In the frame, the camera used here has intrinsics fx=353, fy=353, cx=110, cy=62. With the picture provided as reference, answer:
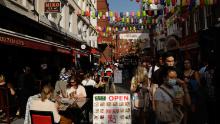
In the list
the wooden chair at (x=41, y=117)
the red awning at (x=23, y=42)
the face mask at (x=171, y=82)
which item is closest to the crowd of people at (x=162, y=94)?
the face mask at (x=171, y=82)

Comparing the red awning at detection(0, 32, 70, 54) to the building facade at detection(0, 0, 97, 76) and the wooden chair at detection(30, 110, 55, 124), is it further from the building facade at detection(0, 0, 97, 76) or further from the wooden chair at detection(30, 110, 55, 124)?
the wooden chair at detection(30, 110, 55, 124)

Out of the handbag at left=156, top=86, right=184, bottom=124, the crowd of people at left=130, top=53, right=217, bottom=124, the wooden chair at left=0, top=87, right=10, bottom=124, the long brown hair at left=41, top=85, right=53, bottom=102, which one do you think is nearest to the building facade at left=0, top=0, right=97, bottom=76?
the wooden chair at left=0, top=87, right=10, bottom=124

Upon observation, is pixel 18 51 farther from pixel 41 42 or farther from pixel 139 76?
pixel 139 76

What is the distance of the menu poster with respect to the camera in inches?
267

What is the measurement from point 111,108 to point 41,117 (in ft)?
4.85

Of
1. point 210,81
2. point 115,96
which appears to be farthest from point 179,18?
point 115,96

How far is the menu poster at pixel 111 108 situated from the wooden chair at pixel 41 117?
1.11 meters

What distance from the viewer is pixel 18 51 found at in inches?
592

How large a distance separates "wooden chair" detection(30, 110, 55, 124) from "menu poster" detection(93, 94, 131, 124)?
1.11 meters

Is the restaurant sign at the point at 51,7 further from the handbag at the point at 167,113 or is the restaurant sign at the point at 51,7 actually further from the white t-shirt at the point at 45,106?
the handbag at the point at 167,113

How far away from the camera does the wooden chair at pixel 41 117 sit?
5918 mm

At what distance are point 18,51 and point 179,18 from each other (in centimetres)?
2266

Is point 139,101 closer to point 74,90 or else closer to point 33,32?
point 74,90

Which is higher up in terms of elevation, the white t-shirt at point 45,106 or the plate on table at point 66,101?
the white t-shirt at point 45,106
